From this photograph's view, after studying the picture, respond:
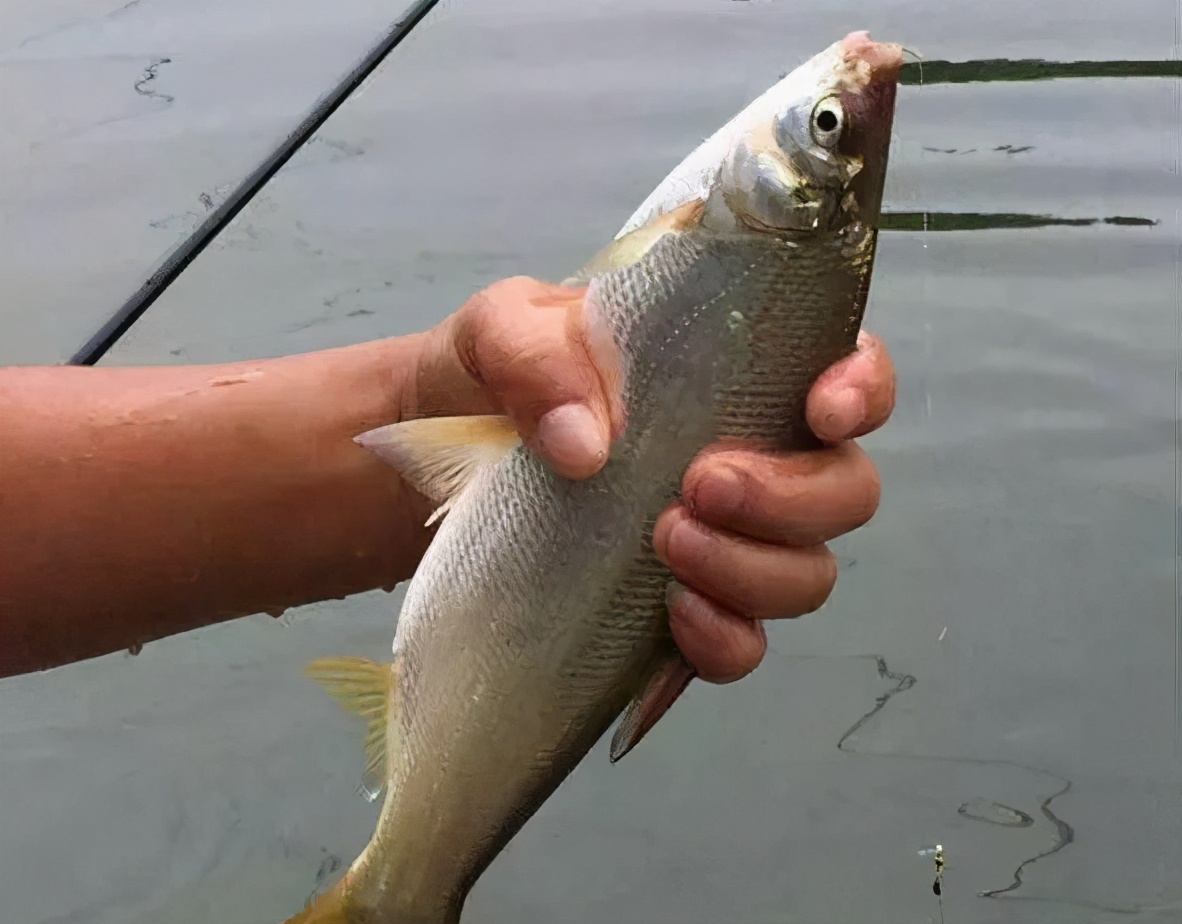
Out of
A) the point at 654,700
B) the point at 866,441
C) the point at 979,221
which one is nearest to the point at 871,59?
the point at 654,700

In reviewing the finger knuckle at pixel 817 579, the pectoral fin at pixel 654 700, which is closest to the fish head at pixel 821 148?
the finger knuckle at pixel 817 579

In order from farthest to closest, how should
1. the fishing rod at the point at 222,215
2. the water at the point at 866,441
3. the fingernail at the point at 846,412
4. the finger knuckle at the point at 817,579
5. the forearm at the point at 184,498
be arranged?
the fishing rod at the point at 222,215, the water at the point at 866,441, the forearm at the point at 184,498, the finger knuckle at the point at 817,579, the fingernail at the point at 846,412

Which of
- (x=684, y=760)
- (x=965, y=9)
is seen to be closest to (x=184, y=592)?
(x=684, y=760)

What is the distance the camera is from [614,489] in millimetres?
1651

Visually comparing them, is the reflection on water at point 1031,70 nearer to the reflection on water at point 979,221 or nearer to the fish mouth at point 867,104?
the reflection on water at point 979,221

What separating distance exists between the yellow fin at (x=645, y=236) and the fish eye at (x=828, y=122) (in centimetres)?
17

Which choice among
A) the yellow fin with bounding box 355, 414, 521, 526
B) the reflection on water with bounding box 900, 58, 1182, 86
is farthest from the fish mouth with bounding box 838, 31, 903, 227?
the reflection on water with bounding box 900, 58, 1182, 86

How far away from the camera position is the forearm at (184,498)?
2.09 metres

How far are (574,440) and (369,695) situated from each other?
1.87 feet

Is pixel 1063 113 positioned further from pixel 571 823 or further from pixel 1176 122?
pixel 571 823

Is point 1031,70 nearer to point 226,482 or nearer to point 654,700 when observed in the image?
point 226,482

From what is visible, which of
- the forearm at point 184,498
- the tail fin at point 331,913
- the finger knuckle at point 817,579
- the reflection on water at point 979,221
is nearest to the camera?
the finger knuckle at point 817,579

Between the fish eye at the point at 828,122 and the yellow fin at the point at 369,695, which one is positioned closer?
the fish eye at the point at 828,122

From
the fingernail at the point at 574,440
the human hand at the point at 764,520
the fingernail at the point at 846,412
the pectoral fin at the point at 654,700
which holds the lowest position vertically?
the pectoral fin at the point at 654,700
